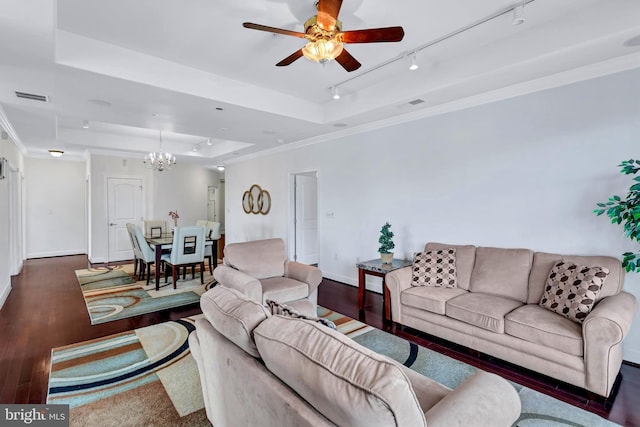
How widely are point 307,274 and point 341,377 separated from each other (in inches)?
109

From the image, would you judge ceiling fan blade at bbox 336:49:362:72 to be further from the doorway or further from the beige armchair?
the doorway

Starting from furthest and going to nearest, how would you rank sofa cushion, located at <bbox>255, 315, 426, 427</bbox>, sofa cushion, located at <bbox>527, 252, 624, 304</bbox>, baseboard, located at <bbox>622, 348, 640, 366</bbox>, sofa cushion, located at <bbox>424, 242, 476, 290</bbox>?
sofa cushion, located at <bbox>424, 242, 476, 290</bbox>, baseboard, located at <bbox>622, 348, 640, 366</bbox>, sofa cushion, located at <bbox>527, 252, 624, 304</bbox>, sofa cushion, located at <bbox>255, 315, 426, 427</bbox>

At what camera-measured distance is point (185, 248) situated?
512cm

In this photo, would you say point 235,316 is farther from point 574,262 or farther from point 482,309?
point 574,262

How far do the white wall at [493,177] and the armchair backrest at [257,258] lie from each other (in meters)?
1.62

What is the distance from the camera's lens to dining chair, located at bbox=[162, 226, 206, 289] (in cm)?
498

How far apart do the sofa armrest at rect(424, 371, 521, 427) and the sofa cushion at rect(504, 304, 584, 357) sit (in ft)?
4.69

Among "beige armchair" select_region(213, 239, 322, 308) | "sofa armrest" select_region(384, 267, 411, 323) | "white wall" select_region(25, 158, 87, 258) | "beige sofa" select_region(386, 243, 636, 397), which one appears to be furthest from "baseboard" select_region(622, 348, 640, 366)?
"white wall" select_region(25, 158, 87, 258)

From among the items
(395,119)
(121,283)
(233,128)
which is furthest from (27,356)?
(395,119)

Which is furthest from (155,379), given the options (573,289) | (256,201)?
(256,201)

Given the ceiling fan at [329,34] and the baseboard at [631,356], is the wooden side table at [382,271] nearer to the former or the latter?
the baseboard at [631,356]

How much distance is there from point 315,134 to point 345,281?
256 cm

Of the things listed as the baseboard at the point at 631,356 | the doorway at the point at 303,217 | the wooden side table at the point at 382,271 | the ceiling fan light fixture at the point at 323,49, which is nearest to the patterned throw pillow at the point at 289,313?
the ceiling fan light fixture at the point at 323,49

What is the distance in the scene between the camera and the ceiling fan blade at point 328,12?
6.37ft
